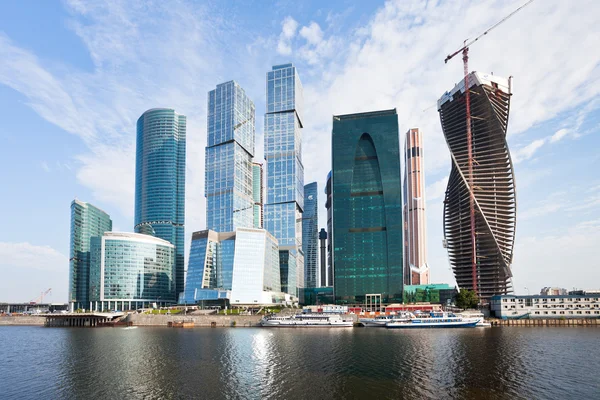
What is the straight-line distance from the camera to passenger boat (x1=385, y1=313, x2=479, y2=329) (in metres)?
179

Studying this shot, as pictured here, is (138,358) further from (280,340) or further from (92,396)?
(280,340)

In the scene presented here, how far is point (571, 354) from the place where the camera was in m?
101

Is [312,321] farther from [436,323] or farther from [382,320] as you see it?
[436,323]

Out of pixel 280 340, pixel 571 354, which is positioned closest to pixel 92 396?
pixel 280 340

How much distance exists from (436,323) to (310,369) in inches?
4179

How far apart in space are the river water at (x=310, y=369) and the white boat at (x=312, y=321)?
5625 cm

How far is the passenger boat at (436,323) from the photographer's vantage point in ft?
588

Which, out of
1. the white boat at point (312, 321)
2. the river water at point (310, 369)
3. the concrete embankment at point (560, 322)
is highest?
the river water at point (310, 369)

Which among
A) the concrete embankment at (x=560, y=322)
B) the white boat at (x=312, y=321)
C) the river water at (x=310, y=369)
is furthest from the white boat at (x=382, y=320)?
the river water at (x=310, y=369)

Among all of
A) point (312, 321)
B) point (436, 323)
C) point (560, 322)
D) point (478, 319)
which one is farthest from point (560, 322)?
point (312, 321)

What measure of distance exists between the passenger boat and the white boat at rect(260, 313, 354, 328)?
18.6 m

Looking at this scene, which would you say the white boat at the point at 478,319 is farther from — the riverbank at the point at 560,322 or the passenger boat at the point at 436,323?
the riverbank at the point at 560,322

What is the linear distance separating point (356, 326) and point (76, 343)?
102769 millimetres

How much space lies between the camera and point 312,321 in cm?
18862
